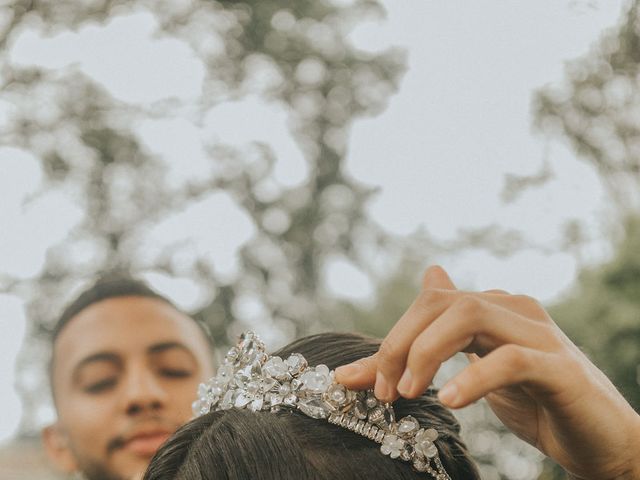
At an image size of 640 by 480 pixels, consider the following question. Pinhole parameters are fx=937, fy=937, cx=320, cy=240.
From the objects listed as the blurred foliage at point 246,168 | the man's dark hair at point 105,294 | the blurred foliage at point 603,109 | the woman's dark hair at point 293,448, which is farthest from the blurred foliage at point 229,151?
the woman's dark hair at point 293,448

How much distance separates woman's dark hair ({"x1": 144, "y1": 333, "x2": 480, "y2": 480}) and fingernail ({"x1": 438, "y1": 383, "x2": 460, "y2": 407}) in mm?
382

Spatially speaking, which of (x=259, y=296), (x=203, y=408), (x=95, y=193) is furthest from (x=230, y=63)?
(x=203, y=408)

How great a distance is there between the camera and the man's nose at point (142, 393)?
354 centimetres

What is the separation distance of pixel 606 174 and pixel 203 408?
7.76 m

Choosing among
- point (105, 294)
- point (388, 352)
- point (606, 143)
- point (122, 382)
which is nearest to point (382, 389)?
point (388, 352)

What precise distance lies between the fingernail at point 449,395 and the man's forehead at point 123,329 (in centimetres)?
254

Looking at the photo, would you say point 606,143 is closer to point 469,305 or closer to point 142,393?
point 142,393

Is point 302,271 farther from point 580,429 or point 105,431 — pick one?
point 580,429

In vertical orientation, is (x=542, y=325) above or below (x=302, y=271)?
below

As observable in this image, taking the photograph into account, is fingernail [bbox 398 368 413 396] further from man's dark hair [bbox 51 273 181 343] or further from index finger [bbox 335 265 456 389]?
man's dark hair [bbox 51 273 181 343]

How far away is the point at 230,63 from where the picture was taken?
35.7 feet

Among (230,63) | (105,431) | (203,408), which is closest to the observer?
(203,408)

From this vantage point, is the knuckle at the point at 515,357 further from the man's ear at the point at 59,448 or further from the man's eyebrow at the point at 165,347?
the man's ear at the point at 59,448

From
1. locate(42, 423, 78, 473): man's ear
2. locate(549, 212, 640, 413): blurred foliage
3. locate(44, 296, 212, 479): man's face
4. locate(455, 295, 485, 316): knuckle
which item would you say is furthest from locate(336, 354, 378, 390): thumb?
locate(549, 212, 640, 413): blurred foliage
